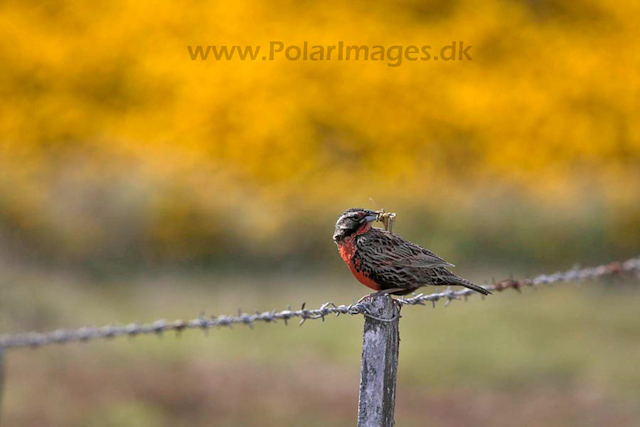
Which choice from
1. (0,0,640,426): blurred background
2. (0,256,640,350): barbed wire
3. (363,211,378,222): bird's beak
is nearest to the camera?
(0,256,640,350): barbed wire

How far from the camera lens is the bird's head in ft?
11.0

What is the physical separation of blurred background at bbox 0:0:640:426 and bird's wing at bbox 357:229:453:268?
460 cm

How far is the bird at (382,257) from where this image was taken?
10.9 ft

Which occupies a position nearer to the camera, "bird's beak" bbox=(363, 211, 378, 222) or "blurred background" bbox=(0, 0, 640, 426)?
"bird's beak" bbox=(363, 211, 378, 222)

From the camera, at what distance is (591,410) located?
8000mm

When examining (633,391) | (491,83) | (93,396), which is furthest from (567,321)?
(491,83)

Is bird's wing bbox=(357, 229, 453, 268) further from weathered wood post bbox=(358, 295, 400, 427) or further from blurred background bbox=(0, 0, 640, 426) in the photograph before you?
blurred background bbox=(0, 0, 640, 426)

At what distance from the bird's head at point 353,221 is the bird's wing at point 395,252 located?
0.04m

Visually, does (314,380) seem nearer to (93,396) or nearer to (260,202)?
(93,396)

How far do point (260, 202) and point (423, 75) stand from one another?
30.2ft

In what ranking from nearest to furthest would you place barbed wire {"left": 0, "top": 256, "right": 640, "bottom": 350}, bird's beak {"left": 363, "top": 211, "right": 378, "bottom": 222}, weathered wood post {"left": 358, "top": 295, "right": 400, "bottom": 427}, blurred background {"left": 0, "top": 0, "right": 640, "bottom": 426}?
weathered wood post {"left": 358, "top": 295, "right": 400, "bottom": 427} < barbed wire {"left": 0, "top": 256, "right": 640, "bottom": 350} < bird's beak {"left": 363, "top": 211, "right": 378, "bottom": 222} < blurred background {"left": 0, "top": 0, "right": 640, "bottom": 426}

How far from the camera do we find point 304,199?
14.2 m

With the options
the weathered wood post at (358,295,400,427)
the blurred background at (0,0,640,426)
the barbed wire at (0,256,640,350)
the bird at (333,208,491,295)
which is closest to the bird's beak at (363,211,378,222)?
the bird at (333,208,491,295)

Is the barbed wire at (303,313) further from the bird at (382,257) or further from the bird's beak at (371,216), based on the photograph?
the bird's beak at (371,216)
